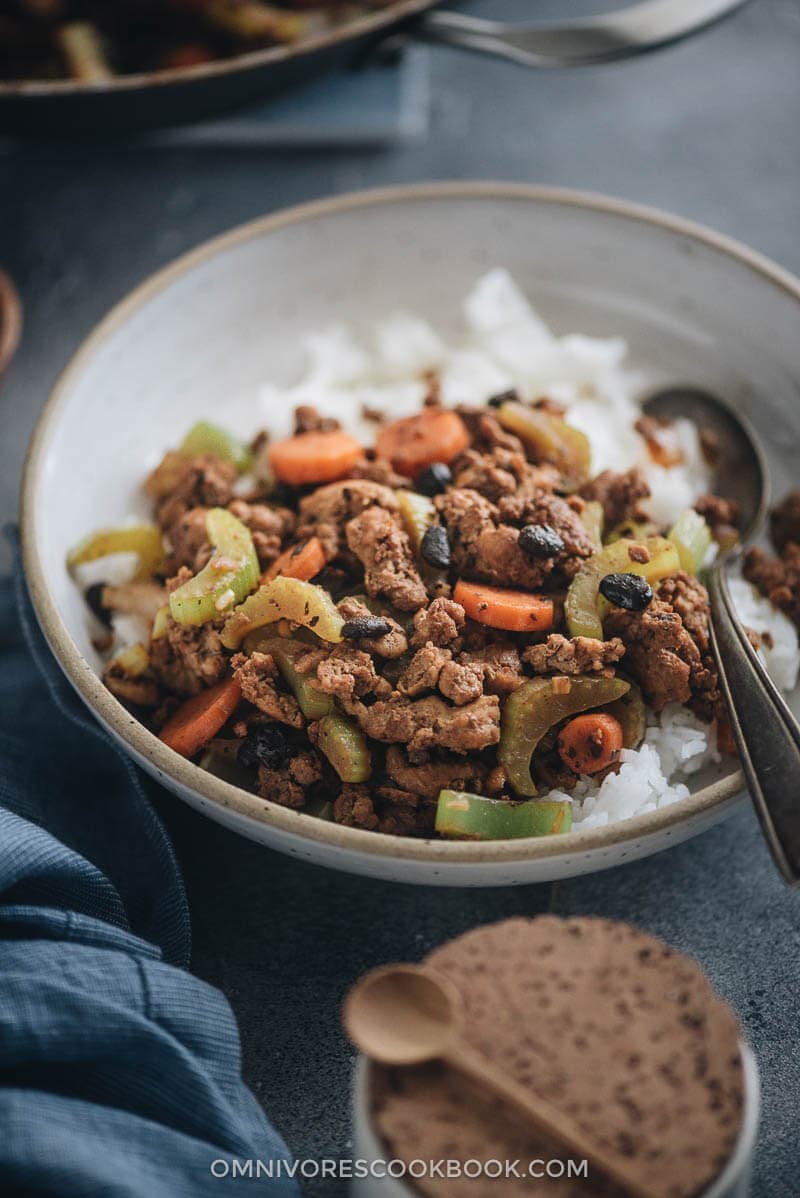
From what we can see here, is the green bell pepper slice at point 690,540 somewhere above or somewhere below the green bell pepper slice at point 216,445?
below

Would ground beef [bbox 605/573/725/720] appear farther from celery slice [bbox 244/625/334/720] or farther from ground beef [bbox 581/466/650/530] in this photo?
celery slice [bbox 244/625/334/720]

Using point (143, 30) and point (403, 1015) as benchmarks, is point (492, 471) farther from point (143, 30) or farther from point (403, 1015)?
point (143, 30)

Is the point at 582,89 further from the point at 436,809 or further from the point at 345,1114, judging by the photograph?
the point at 345,1114

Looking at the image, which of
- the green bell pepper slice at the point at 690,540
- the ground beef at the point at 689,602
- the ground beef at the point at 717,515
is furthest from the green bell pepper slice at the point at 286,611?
the ground beef at the point at 717,515

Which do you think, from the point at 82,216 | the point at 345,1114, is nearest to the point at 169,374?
the point at 82,216

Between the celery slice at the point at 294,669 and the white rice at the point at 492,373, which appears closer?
the celery slice at the point at 294,669

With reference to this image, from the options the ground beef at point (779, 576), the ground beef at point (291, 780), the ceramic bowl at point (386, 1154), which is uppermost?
the ground beef at point (779, 576)

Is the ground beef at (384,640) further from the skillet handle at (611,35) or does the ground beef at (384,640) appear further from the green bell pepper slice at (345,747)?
the skillet handle at (611,35)
